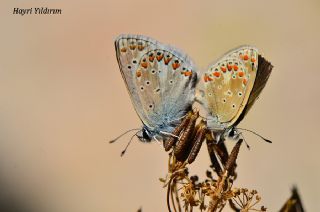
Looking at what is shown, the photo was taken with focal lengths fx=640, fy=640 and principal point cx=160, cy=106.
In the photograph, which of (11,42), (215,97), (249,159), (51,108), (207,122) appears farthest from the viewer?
(11,42)

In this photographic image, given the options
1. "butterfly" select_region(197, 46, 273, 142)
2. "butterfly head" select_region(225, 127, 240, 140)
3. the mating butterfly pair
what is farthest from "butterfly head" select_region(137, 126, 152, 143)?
"butterfly head" select_region(225, 127, 240, 140)

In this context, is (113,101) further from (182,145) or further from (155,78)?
(182,145)

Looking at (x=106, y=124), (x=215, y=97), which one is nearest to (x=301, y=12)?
(x=106, y=124)

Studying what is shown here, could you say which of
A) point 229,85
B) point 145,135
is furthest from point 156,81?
point 229,85

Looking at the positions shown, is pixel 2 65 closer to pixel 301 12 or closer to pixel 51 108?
pixel 51 108

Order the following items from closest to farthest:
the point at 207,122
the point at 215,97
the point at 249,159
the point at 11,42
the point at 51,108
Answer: the point at 207,122 → the point at 215,97 → the point at 249,159 → the point at 51,108 → the point at 11,42

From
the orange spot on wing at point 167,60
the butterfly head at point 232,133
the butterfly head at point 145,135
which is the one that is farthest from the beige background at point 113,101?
the orange spot on wing at point 167,60
